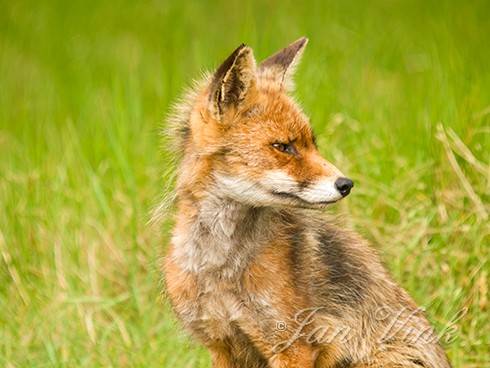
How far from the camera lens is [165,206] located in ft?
19.7

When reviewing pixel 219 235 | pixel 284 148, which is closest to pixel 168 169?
pixel 219 235

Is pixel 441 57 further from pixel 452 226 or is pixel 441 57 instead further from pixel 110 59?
pixel 110 59

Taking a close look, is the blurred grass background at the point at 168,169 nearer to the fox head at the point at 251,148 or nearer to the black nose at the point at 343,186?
the fox head at the point at 251,148

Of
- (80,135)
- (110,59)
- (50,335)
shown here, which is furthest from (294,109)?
(110,59)

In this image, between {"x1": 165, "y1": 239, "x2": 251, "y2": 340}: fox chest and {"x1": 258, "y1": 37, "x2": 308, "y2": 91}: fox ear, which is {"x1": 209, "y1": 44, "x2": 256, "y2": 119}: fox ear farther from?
{"x1": 165, "y1": 239, "x2": 251, "y2": 340}: fox chest

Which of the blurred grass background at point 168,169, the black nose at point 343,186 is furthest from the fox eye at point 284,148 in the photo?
the blurred grass background at point 168,169

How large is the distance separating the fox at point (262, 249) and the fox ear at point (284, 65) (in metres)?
0.03

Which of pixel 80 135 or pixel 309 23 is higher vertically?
pixel 309 23

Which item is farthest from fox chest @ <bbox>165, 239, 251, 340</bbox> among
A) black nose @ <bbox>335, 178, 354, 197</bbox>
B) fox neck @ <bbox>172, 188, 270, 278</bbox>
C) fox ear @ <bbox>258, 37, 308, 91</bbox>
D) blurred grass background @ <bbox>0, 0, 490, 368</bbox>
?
fox ear @ <bbox>258, 37, 308, 91</bbox>

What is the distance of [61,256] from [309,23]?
4254 mm

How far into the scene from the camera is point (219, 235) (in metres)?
5.59

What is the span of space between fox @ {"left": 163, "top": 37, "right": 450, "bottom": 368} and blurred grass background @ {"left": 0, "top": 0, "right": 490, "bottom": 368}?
633mm

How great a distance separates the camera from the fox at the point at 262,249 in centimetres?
539

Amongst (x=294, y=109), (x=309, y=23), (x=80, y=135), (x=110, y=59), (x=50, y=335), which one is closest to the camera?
(x=294, y=109)
